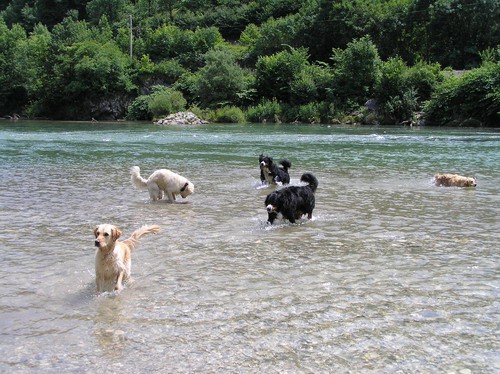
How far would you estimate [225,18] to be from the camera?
89562mm

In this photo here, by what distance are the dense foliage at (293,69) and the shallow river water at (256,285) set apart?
1431 inches

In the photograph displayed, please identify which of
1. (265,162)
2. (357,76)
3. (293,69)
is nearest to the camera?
(265,162)

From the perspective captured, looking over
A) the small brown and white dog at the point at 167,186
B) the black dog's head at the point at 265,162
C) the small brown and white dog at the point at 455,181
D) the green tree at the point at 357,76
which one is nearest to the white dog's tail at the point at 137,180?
the small brown and white dog at the point at 167,186

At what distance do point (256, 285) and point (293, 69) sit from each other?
54.5m

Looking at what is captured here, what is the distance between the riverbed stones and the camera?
51750 millimetres

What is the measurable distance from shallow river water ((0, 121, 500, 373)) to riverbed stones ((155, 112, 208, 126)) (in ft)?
131

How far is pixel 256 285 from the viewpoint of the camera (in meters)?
5.66

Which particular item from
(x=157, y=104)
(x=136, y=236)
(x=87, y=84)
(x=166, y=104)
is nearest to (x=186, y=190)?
(x=136, y=236)

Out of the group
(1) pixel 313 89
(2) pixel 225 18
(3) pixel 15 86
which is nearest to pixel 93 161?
(1) pixel 313 89

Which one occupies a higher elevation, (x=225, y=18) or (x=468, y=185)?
(x=225, y=18)

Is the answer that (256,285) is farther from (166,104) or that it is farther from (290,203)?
(166,104)

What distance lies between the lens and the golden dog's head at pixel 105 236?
5316mm

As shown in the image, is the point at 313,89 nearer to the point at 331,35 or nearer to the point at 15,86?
the point at 331,35

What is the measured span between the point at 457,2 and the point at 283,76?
20.7m
